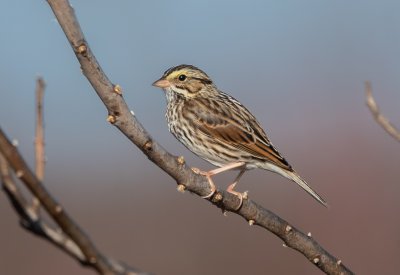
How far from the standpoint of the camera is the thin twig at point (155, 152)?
229 cm

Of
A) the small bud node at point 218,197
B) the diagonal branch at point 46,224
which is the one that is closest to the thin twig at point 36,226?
the diagonal branch at point 46,224

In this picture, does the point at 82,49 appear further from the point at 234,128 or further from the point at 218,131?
the point at 234,128

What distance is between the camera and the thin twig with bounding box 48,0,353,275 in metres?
2.29

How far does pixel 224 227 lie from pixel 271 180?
162 cm

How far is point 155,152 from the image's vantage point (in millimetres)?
2736

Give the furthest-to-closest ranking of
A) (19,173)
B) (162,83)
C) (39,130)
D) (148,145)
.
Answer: (162,83)
(148,145)
(39,130)
(19,173)

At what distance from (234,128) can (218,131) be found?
17 cm

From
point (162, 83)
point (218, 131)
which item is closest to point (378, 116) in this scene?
point (218, 131)

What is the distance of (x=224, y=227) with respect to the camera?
9180mm

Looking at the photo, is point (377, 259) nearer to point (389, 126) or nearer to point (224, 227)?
point (224, 227)

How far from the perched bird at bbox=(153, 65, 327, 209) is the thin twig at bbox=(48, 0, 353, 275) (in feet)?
5.69

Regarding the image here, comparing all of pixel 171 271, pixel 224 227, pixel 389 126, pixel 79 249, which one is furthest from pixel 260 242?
pixel 79 249

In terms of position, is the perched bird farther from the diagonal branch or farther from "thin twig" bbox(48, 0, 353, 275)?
the diagonal branch

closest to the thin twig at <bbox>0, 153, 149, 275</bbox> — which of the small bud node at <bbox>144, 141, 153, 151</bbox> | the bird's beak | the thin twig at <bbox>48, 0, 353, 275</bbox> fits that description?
the thin twig at <bbox>48, 0, 353, 275</bbox>
